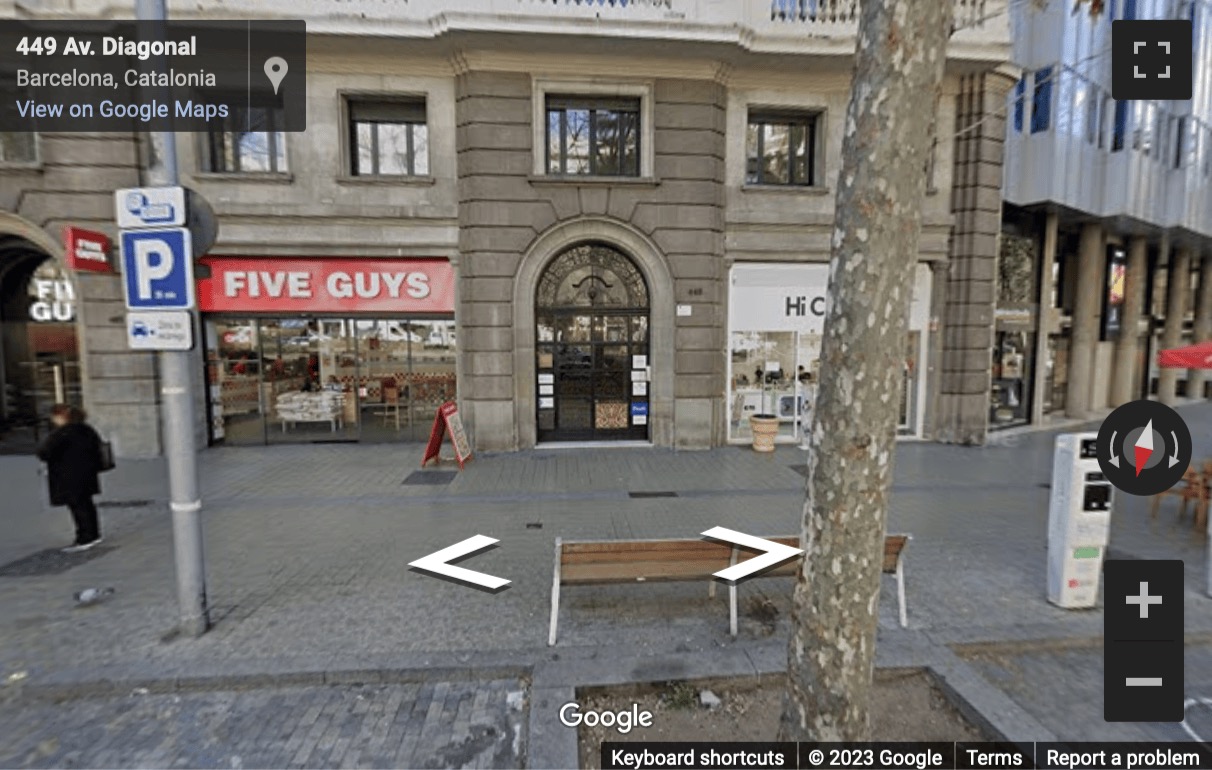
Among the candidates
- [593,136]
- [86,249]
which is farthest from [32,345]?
[593,136]

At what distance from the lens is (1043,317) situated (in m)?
14.0

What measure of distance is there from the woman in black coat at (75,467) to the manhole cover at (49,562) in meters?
0.14

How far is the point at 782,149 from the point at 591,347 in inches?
225

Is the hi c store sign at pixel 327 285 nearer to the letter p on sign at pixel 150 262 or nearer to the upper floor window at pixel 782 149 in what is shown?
the upper floor window at pixel 782 149

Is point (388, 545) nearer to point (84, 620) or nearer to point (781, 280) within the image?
point (84, 620)

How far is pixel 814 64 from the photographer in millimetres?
10586

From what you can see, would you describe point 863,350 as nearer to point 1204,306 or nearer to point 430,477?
point 430,477

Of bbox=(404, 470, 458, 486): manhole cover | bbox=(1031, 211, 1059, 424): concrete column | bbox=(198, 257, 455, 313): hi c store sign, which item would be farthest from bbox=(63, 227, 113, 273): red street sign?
bbox=(1031, 211, 1059, 424): concrete column

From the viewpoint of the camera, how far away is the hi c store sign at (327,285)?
10.6 m

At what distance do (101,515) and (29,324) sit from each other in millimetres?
6850

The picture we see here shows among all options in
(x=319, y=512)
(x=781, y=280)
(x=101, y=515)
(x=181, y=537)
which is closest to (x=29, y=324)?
(x=101, y=515)

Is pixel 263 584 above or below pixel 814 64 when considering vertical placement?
below
